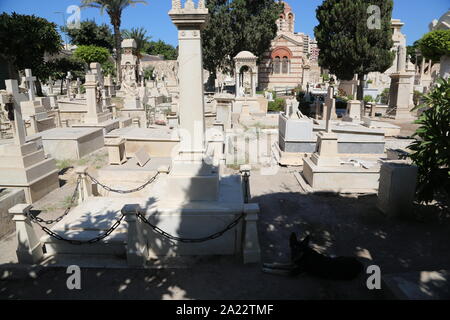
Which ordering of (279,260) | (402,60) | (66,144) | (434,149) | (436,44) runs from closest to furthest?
(279,260) → (434,149) → (66,144) → (402,60) → (436,44)

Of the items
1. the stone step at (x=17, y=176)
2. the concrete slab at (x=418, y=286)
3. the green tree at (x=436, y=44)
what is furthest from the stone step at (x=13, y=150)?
the green tree at (x=436, y=44)

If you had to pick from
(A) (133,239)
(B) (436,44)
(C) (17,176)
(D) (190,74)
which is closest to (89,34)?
(B) (436,44)

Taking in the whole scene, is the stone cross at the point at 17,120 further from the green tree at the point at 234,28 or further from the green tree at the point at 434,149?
the green tree at the point at 234,28

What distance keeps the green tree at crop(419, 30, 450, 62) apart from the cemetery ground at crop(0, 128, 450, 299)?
29.8 metres

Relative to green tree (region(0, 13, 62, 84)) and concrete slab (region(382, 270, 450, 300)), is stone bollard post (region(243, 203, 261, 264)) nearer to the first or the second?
concrete slab (region(382, 270, 450, 300))

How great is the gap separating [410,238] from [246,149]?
8.13m

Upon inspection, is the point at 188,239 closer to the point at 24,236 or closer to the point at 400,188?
the point at 24,236

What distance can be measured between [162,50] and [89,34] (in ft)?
117

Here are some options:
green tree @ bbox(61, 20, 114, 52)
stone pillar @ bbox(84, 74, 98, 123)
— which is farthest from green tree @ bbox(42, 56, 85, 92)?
stone pillar @ bbox(84, 74, 98, 123)

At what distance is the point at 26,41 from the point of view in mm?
27750

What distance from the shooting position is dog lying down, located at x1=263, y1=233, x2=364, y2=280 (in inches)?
169

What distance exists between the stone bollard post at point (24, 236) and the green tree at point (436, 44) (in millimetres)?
35537
